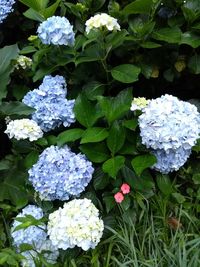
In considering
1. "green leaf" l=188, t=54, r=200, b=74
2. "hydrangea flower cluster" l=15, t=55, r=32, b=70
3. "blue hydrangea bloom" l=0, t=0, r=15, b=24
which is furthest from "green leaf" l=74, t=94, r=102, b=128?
"blue hydrangea bloom" l=0, t=0, r=15, b=24

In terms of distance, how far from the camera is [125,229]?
241 centimetres

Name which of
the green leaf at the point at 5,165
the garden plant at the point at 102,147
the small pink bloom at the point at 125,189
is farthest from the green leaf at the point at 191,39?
the green leaf at the point at 5,165

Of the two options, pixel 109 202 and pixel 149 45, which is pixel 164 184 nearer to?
pixel 109 202

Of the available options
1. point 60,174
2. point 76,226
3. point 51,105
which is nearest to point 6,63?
point 51,105

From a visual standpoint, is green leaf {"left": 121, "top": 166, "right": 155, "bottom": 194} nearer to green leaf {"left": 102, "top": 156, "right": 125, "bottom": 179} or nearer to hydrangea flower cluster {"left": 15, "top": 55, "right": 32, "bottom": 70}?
green leaf {"left": 102, "top": 156, "right": 125, "bottom": 179}

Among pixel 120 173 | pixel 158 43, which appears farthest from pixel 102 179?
pixel 158 43

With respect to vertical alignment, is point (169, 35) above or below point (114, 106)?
above

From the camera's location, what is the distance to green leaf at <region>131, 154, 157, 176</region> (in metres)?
2.41

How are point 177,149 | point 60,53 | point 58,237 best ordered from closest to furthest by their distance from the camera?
1. point 58,237
2. point 177,149
3. point 60,53

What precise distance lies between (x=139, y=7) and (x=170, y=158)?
70 centimetres

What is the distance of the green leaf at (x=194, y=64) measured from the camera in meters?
2.79

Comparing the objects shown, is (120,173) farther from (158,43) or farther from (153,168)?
(158,43)

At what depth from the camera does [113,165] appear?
242 cm

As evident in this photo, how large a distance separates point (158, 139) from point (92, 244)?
523 millimetres
